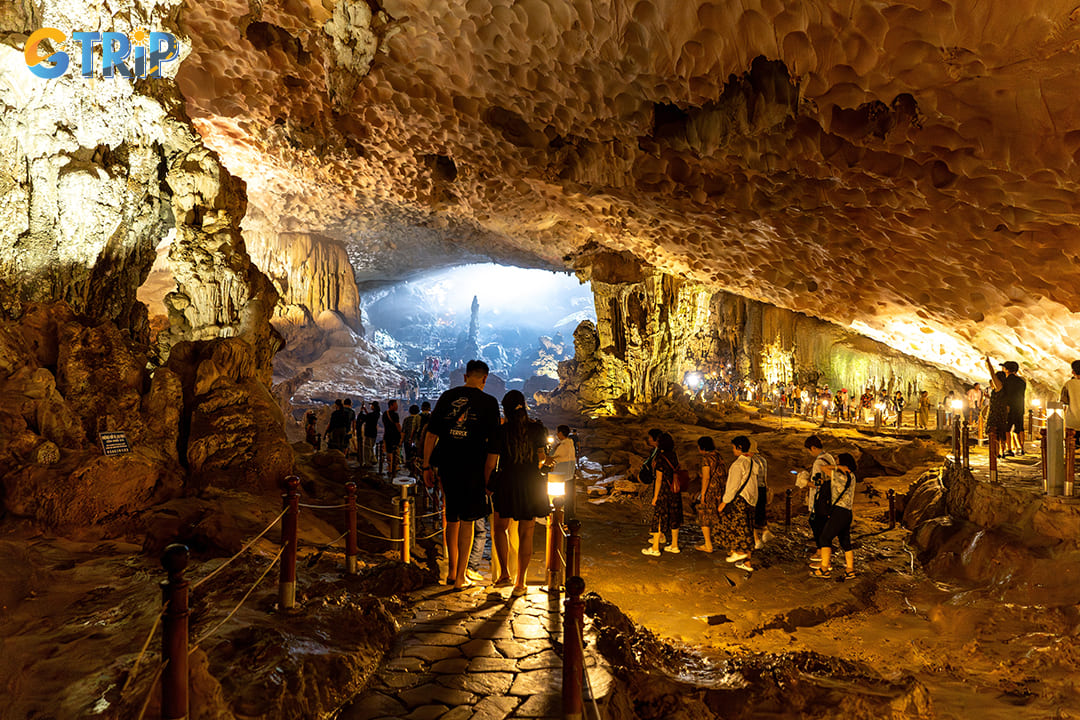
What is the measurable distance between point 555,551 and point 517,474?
0.86m

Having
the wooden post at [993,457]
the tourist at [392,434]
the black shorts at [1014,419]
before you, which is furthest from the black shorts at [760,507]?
the tourist at [392,434]

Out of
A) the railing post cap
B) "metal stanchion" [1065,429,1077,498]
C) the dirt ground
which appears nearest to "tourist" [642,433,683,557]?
the dirt ground

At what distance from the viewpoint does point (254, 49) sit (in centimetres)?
1091

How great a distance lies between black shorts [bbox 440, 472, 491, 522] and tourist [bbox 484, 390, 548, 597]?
0.34ft

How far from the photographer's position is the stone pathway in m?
3.39

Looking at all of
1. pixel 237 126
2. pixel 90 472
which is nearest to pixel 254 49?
pixel 237 126

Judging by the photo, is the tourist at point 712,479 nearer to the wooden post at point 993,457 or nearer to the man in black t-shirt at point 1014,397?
the wooden post at point 993,457

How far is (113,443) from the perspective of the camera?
661 cm

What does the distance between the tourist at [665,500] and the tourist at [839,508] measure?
1820 millimetres

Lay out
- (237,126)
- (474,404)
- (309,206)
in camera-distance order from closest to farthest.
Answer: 1. (474,404)
2. (237,126)
3. (309,206)

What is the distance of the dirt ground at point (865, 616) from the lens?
4.77 metres

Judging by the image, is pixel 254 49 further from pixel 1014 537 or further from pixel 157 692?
pixel 1014 537

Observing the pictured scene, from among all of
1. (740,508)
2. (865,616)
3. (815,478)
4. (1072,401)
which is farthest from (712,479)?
(1072,401)

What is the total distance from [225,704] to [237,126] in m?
14.2
